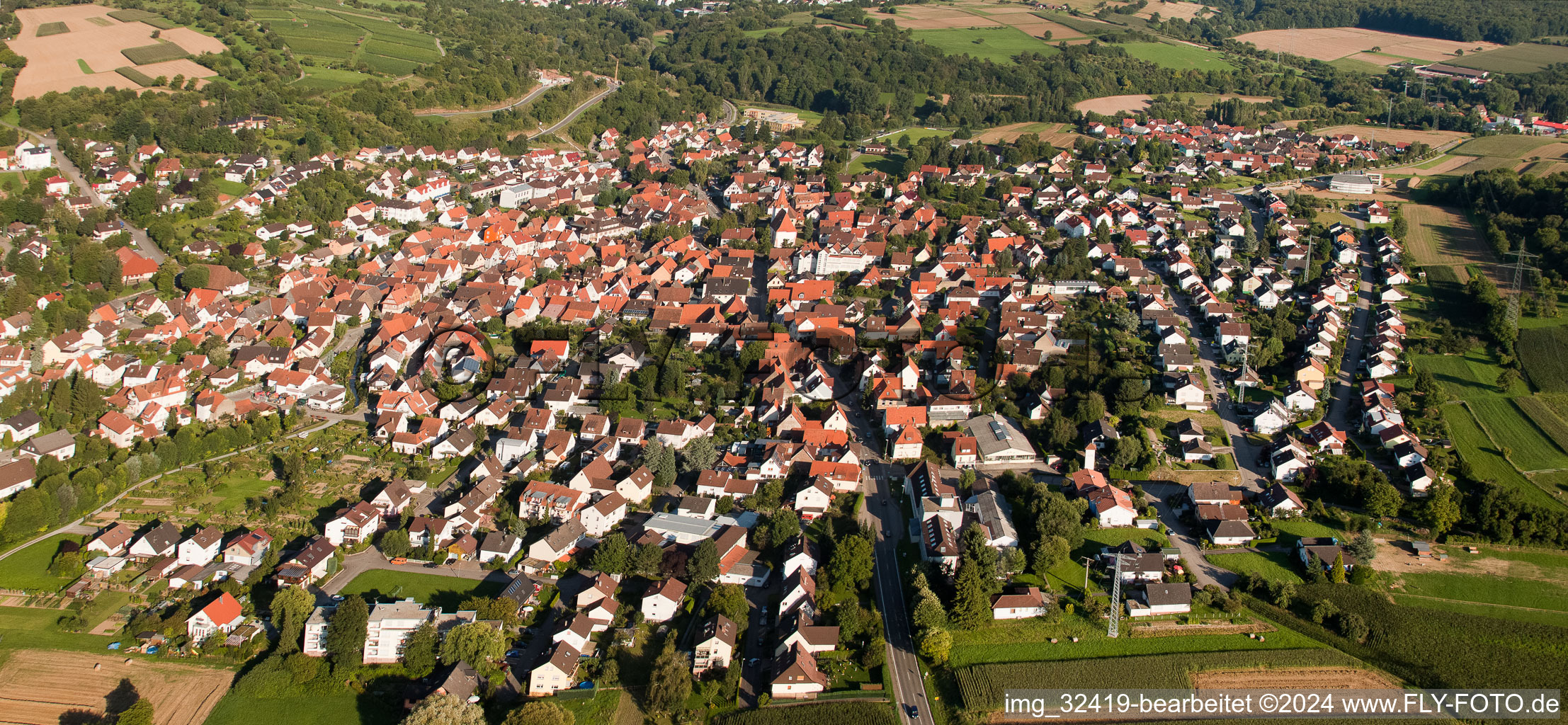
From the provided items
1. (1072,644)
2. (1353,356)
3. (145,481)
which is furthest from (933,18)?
(1072,644)

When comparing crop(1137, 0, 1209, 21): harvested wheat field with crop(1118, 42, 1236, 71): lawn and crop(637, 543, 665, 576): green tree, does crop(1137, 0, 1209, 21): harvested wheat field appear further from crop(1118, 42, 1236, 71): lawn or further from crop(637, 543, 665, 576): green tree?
crop(637, 543, 665, 576): green tree

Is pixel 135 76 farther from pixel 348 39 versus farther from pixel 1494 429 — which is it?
pixel 1494 429

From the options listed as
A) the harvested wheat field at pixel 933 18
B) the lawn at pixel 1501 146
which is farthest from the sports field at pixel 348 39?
the lawn at pixel 1501 146

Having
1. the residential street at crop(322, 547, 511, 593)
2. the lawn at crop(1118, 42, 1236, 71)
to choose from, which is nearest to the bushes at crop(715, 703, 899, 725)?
the residential street at crop(322, 547, 511, 593)

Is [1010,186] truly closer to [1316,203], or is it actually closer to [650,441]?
[1316,203]

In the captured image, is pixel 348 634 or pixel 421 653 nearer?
pixel 421 653
